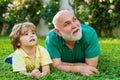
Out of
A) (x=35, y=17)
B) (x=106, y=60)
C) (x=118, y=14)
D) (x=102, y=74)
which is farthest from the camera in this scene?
(x=35, y=17)

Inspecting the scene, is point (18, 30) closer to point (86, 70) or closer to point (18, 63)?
point (18, 63)

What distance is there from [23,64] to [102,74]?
97 centimetres

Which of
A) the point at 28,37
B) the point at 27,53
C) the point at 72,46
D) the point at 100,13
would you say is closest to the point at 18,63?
the point at 27,53

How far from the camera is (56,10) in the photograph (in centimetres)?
1397

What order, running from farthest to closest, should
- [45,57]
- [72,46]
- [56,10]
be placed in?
[56,10], [72,46], [45,57]

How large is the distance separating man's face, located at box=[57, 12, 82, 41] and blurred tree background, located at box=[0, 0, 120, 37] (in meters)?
6.63

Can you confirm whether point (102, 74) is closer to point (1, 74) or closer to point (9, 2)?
point (1, 74)

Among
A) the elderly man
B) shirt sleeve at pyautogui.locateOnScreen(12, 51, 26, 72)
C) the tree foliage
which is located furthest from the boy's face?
the tree foliage

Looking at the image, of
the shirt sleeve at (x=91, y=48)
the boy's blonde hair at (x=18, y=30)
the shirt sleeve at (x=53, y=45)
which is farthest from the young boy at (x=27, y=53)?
the shirt sleeve at (x=91, y=48)

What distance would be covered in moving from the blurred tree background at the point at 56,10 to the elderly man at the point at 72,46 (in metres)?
6.37

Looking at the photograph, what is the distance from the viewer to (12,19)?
14828mm

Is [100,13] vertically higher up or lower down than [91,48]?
higher up

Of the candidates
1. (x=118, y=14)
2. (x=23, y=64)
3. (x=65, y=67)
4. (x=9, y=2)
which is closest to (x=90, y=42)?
(x=65, y=67)

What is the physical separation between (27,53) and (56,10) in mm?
8602
